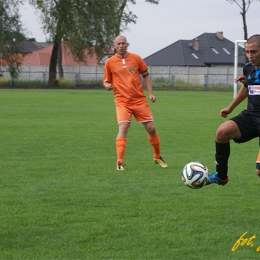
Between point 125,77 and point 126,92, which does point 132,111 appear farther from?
point 125,77

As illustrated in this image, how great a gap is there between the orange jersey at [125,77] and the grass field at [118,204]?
3.23 ft

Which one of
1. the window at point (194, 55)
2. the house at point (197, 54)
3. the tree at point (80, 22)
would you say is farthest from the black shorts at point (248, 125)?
the window at point (194, 55)

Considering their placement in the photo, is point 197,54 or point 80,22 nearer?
point 80,22

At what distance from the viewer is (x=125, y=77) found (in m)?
8.84

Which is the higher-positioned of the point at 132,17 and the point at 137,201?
the point at 132,17

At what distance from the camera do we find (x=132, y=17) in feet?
187

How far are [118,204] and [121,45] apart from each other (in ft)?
10.4

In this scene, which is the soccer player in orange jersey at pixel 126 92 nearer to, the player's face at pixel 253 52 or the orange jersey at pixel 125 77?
the orange jersey at pixel 125 77

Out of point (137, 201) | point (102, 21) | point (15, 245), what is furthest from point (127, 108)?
point (102, 21)

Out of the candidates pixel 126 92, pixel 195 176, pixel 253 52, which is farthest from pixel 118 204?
pixel 126 92

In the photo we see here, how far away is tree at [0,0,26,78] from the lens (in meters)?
47.4

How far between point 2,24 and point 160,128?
35.4 meters

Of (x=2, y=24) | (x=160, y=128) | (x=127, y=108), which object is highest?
(x=2, y=24)

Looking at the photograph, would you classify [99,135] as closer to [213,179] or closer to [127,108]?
[127,108]
